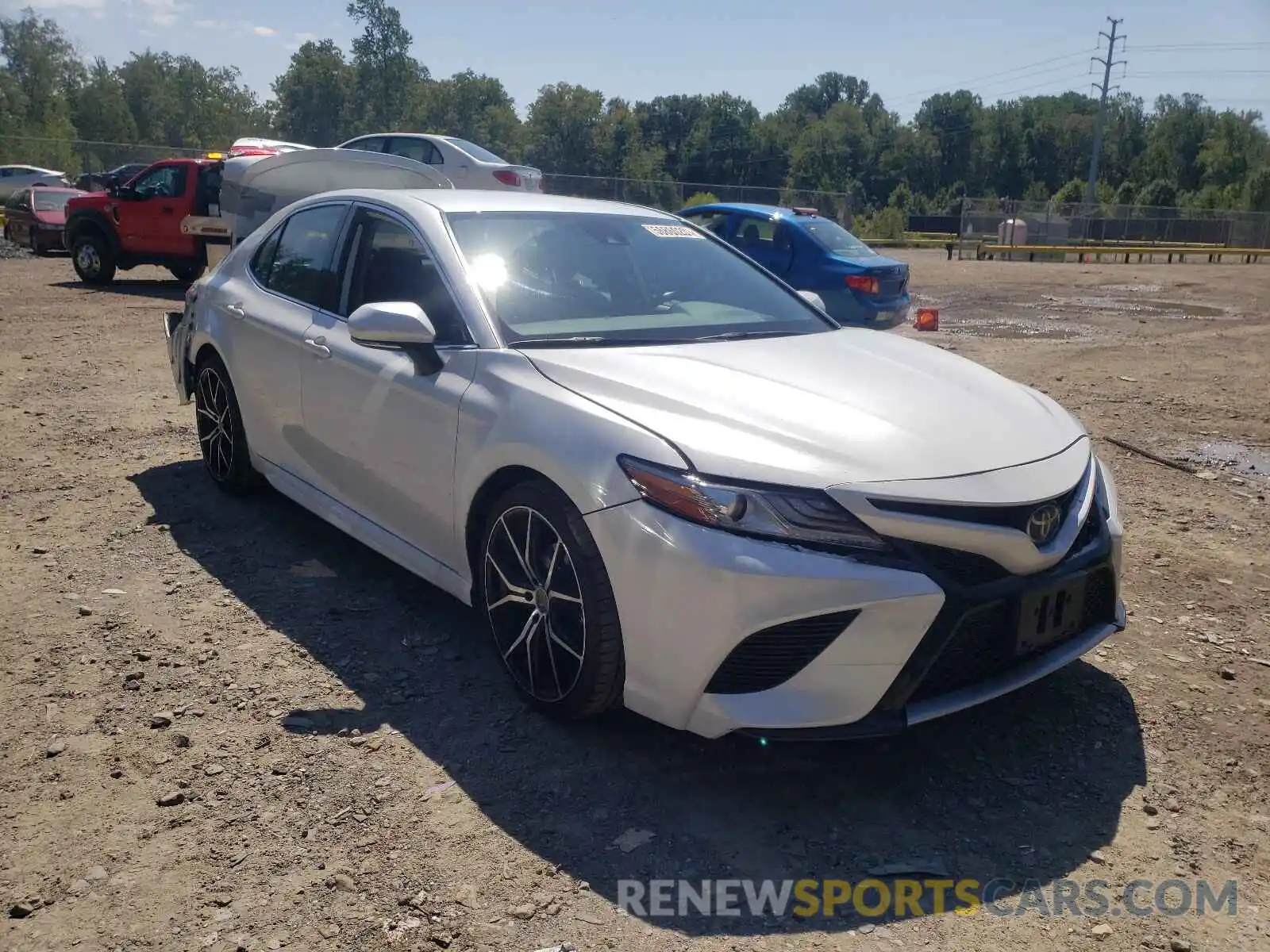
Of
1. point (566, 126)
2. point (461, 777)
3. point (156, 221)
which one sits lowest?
point (461, 777)

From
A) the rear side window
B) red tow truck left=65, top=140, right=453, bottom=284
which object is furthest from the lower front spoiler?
red tow truck left=65, top=140, right=453, bottom=284

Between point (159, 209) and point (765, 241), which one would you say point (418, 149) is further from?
point (765, 241)

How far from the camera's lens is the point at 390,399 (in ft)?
12.5

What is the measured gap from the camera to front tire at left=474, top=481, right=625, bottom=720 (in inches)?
117

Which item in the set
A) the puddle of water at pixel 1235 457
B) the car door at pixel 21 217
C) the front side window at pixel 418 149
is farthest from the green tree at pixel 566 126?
the puddle of water at pixel 1235 457

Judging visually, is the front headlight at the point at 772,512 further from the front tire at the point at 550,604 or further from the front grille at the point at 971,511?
the front tire at the point at 550,604

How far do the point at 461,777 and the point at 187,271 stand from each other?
15.6m

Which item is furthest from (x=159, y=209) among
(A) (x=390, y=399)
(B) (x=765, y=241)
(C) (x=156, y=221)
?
(A) (x=390, y=399)

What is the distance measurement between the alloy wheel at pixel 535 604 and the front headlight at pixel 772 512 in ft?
1.57

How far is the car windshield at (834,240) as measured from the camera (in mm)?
11828

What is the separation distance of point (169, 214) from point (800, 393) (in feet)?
47.3

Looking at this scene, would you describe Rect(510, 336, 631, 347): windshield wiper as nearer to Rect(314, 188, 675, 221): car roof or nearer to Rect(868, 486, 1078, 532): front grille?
Rect(314, 188, 675, 221): car roof

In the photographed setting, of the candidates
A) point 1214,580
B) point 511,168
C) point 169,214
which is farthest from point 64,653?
point 169,214

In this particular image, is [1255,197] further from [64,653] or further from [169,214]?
[64,653]
